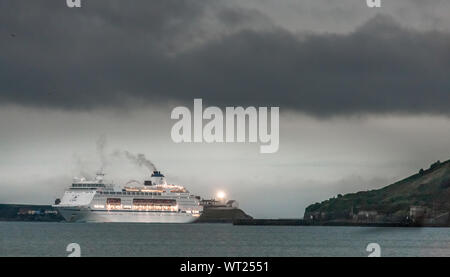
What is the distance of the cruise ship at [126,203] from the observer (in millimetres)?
147375

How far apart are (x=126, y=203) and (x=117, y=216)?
391 centimetres

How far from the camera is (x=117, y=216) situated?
147 metres

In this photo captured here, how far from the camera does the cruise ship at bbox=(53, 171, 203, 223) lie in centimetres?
14738

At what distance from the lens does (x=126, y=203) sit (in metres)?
150

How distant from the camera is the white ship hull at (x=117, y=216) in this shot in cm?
14625

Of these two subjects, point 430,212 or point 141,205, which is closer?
point 141,205

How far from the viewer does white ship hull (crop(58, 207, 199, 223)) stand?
146 m
